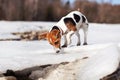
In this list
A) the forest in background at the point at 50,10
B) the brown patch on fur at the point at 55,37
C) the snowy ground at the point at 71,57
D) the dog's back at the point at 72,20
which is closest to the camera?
the snowy ground at the point at 71,57

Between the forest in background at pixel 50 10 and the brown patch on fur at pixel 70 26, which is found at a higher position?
the brown patch on fur at pixel 70 26

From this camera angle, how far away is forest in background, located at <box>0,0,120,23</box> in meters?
25.4

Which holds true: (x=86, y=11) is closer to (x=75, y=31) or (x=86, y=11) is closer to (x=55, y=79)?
(x=75, y=31)

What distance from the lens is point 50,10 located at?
1057 inches

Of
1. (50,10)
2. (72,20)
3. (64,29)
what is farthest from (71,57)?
(50,10)

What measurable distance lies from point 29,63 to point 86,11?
843 inches

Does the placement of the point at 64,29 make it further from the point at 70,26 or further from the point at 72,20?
the point at 72,20

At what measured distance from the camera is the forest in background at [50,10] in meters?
25.4

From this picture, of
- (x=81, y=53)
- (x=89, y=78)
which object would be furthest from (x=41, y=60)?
(x=89, y=78)

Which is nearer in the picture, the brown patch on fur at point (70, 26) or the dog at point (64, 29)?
the dog at point (64, 29)

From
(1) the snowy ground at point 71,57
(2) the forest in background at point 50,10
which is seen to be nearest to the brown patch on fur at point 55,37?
(1) the snowy ground at point 71,57

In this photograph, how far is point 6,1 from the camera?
2569 cm

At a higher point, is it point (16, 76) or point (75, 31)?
point (75, 31)

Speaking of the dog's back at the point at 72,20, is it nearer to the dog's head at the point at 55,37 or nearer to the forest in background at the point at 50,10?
the dog's head at the point at 55,37
